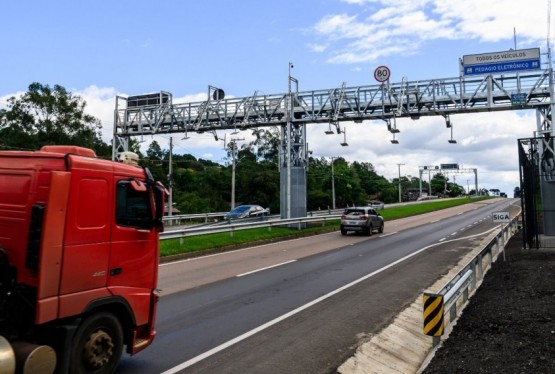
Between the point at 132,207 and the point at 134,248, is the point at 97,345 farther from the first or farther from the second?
the point at 132,207

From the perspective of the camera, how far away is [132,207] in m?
6.09

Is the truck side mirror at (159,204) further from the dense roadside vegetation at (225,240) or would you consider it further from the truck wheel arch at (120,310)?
the dense roadside vegetation at (225,240)

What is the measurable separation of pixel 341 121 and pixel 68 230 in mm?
23526

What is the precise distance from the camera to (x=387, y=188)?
11981 cm

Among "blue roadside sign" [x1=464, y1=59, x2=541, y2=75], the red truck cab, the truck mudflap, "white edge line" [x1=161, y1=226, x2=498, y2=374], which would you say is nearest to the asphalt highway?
"white edge line" [x1=161, y1=226, x2=498, y2=374]

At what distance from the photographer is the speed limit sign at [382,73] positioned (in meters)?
26.0

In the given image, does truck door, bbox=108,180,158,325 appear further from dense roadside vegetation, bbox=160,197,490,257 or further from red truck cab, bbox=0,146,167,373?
dense roadside vegetation, bbox=160,197,490,257

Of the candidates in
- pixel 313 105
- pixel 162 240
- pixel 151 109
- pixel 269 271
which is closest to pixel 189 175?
pixel 151 109

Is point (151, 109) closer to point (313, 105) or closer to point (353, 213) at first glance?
point (313, 105)

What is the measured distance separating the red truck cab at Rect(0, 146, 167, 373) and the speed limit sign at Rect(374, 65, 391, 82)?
21879 mm

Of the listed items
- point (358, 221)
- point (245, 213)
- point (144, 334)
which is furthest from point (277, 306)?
point (245, 213)

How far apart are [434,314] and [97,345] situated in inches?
179

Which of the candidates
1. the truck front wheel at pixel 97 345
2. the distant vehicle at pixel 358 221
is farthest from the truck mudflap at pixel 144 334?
the distant vehicle at pixel 358 221

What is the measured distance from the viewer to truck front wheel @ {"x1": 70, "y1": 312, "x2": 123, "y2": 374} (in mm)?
5203
